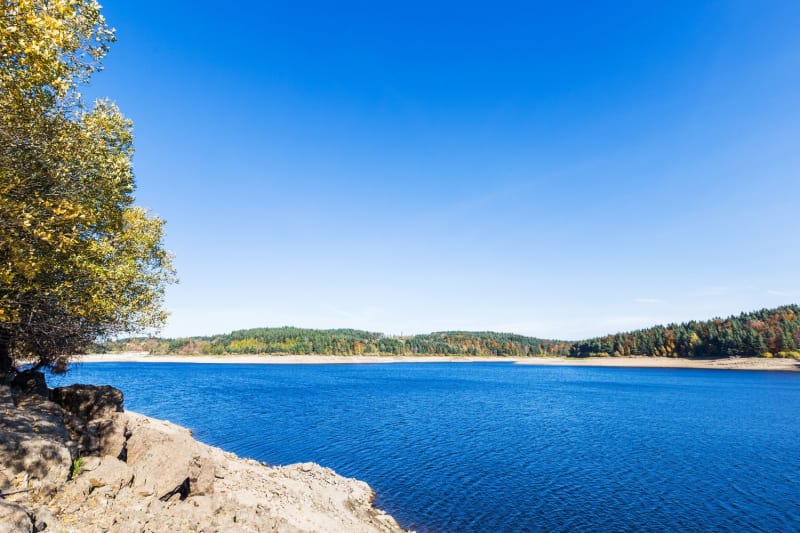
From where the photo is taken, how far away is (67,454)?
15188 millimetres

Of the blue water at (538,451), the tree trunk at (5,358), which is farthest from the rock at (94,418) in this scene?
the blue water at (538,451)

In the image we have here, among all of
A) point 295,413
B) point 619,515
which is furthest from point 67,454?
point 295,413

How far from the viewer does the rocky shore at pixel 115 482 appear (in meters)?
13.5

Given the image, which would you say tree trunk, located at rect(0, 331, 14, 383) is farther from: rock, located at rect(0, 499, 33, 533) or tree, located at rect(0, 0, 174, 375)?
rock, located at rect(0, 499, 33, 533)

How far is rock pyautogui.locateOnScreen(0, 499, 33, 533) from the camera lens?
35.4 ft

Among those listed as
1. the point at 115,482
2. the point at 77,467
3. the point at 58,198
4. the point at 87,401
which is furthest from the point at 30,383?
the point at 58,198

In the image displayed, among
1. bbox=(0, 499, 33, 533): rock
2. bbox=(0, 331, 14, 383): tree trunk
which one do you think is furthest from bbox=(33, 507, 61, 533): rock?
bbox=(0, 331, 14, 383): tree trunk

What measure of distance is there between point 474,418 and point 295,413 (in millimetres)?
31169

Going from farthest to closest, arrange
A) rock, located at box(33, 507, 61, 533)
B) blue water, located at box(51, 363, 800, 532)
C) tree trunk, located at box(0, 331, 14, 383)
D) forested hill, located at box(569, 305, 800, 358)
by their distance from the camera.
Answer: forested hill, located at box(569, 305, 800, 358) → blue water, located at box(51, 363, 800, 532) → tree trunk, located at box(0, 331, 14, 383) → rock, located at box(33, 507, 61, 533)

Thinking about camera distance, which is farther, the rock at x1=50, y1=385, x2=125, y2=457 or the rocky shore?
the rock at x1=50, y1=385, x2=125, y2=457

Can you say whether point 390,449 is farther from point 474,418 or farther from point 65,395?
point 65,395

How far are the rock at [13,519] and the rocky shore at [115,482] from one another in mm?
28

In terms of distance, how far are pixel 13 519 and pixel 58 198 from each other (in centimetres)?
1156

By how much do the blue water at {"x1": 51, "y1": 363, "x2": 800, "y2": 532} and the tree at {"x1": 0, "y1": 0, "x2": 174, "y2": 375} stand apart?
24573mm
